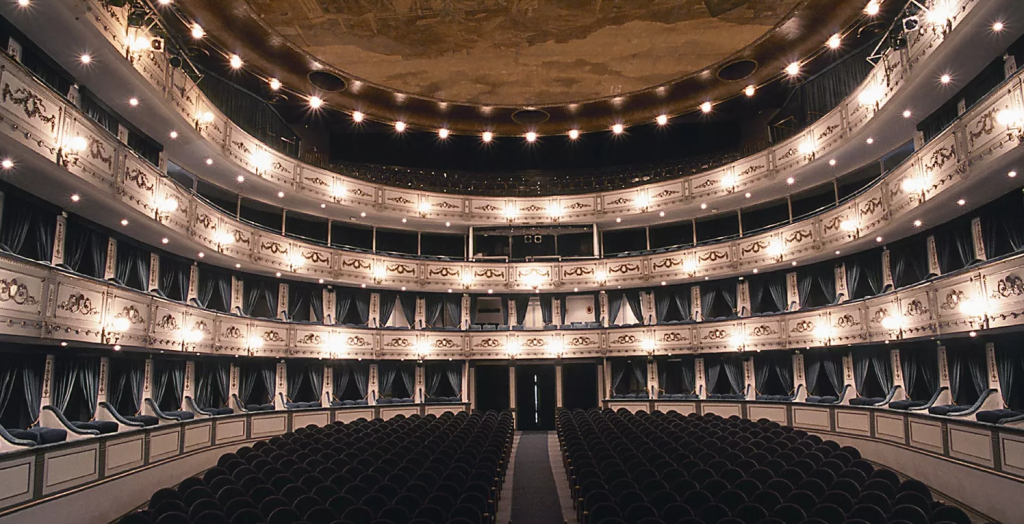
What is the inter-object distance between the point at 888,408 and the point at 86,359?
49.6ft

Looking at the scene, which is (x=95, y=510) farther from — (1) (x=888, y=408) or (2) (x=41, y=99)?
(1) (x=888, y=408)

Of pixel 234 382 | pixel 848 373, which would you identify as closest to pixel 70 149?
pixel 234 382

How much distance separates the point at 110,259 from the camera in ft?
43.0

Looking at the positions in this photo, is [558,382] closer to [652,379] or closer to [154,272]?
[652,379]

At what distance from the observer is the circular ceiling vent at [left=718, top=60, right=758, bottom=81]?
17281mm

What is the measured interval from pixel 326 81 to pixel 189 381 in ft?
27.5

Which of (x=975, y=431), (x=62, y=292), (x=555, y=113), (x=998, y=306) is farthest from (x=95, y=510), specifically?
(x=555, y=113)

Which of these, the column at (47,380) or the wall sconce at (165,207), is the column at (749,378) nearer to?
the wall sconce at (165,207)

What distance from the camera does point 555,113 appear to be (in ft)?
68.8

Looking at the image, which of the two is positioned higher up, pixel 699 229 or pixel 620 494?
pixel 699 229

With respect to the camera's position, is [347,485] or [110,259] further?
[110,259]

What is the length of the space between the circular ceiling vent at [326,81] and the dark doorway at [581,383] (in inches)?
475

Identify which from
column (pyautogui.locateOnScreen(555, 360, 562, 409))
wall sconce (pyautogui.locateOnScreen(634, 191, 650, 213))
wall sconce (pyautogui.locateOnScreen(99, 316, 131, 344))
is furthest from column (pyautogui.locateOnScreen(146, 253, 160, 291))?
wall sconce (pyautogui.locateOnScreen(634, 191, 650, 213))

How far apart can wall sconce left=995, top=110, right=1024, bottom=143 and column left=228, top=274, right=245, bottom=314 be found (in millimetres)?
16992
